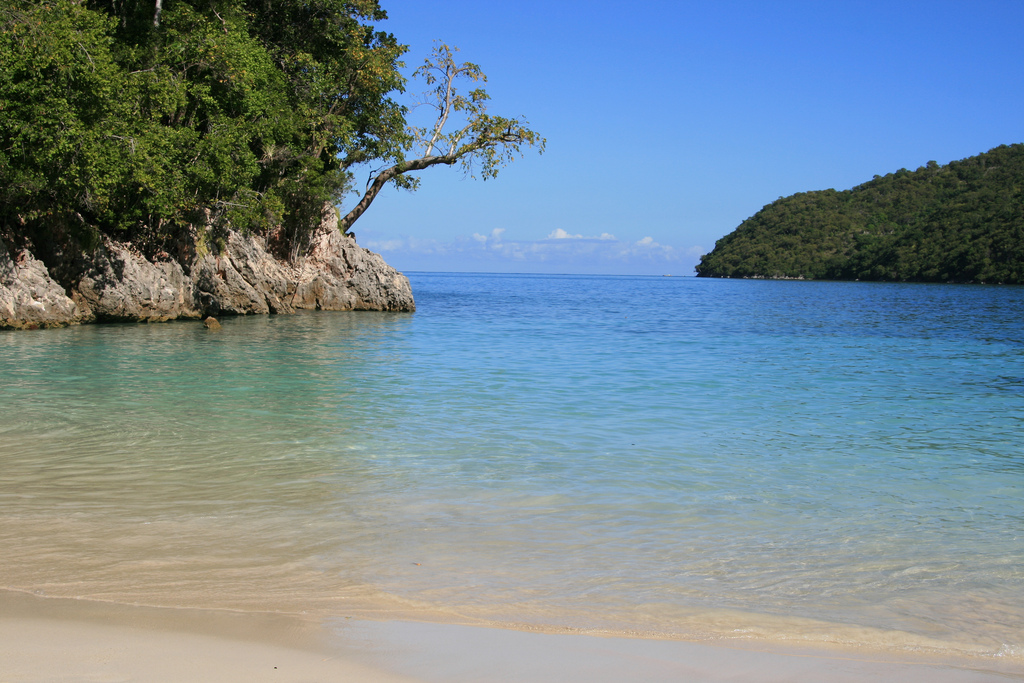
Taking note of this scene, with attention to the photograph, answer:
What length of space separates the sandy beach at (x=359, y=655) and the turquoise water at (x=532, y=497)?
0.19 meters

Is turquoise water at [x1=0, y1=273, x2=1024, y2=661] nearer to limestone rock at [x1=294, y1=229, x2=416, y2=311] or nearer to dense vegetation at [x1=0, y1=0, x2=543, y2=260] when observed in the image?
dense vegetation at [x1=0, y1=0, x2=543, y2=260]

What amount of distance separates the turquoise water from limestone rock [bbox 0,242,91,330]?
5.97m

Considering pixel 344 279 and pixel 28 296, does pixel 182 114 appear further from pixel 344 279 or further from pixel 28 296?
pixel 344 279

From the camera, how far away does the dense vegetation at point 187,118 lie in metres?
16.0

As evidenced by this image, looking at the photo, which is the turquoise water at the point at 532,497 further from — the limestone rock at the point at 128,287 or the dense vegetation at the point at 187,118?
the limestone rock at the point at 128,287

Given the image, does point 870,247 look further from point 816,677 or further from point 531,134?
point 816,677

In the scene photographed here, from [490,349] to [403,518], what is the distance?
13.0 m

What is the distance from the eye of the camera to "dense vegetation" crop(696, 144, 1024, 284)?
87.1 metres

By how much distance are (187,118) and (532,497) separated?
2183cm

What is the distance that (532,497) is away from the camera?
5.79m

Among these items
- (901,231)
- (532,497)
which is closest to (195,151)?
(532,497)

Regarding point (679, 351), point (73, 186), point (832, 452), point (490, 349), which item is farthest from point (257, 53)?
point (832, 452)

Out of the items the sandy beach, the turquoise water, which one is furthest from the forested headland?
the sandy beach

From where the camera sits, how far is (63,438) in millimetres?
7551
